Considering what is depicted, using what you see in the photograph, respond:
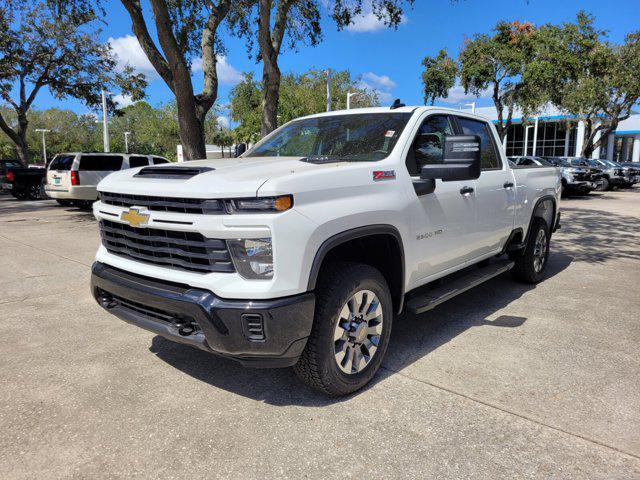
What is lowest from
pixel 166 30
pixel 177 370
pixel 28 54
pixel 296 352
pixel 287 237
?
pixel 177 370

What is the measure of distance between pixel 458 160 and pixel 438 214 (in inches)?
21.9

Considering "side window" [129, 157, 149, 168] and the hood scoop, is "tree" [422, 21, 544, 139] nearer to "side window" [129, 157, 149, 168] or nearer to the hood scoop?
"side window" [129, 157, 149, 168]

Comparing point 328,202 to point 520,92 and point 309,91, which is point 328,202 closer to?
point 520,92

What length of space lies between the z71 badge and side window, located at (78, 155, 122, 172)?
13086 millimetres

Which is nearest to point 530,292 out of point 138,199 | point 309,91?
point 138,199

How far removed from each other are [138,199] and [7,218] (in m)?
12.9

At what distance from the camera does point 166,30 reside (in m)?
→ 10.1

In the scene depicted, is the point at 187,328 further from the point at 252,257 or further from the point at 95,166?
the point at 95,166

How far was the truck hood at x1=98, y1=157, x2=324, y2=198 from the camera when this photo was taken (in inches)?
108

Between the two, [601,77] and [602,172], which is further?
[601,77]

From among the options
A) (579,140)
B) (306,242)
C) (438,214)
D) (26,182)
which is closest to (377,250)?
(438,214)

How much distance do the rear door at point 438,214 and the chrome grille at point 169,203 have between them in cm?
152

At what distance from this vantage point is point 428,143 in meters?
4.02

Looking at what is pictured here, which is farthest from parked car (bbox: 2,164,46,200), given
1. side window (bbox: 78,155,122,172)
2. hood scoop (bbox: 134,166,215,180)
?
hood scoop (bbox: 134,166,215,180)
